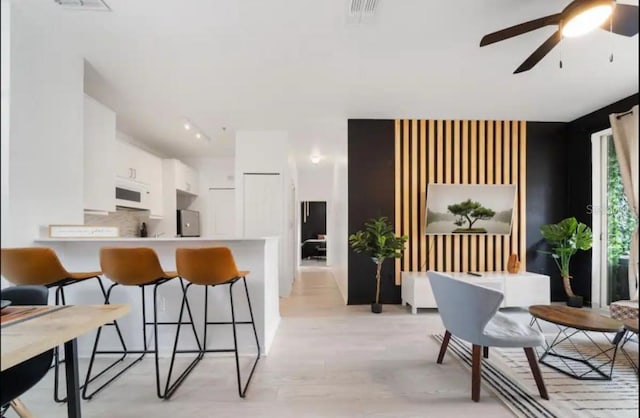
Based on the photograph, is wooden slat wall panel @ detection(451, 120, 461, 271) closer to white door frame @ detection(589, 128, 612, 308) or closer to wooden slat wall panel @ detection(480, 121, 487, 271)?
wooden slat wall panel @ detection(480, 121, 487, 271)

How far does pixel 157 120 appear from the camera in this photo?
4578 mm

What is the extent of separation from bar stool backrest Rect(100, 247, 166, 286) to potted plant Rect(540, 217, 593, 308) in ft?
15.7

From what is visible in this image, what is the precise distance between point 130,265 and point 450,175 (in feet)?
13.8

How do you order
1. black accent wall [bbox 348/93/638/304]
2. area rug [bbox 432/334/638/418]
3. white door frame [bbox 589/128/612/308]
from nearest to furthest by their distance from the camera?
area rug [bbox 432/334/638/418], white door frame [bbox 589/128/612/308], black accent wall [bbox 348/93/638/304]

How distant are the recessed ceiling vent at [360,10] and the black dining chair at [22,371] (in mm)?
2475

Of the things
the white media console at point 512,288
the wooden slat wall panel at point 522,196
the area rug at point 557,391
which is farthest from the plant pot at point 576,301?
the area rug at point 557,391

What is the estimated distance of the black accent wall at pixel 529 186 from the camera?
469cm

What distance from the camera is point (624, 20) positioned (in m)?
1.16

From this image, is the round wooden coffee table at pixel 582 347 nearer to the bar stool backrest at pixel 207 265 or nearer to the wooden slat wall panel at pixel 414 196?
the wooden slat wall panel at pixel 414 196

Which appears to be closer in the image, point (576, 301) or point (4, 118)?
point (4, 118)

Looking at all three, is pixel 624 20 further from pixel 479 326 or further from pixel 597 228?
pixel 597 228

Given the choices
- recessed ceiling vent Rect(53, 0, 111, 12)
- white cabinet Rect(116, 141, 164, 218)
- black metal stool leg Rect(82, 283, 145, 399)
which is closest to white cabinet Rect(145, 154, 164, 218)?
white cabinet Rect(116, 141, 164, 218)

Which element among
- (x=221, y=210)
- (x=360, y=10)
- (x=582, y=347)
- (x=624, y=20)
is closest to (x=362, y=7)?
(x=360, y=10)

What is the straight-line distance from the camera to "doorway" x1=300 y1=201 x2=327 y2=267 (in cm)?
1159
